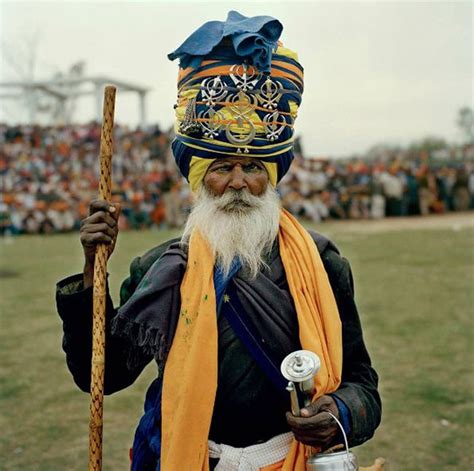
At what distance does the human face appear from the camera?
249 cm

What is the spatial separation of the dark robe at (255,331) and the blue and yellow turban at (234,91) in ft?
1.22

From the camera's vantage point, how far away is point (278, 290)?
7.85 feet

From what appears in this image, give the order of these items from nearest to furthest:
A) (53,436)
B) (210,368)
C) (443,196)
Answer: (210,368), (53,436), (443,196)

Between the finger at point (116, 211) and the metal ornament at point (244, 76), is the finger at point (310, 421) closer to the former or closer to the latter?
the finger at point (116, 211)

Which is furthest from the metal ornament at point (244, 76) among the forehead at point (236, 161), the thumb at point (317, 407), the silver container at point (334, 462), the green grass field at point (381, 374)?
the green grass field at point (381, 374)

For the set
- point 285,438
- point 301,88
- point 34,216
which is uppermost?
point 301,88

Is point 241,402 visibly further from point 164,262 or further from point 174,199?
point 174,199

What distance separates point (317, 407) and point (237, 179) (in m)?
0.79

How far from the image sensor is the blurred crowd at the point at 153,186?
21.3 m

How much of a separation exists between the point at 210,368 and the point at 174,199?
19.2m

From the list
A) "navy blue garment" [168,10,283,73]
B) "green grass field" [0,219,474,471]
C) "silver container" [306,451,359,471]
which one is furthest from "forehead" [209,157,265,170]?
"green grass field" [0,219,474,471]

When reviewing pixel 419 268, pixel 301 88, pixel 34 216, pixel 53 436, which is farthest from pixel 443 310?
pixel 34 216

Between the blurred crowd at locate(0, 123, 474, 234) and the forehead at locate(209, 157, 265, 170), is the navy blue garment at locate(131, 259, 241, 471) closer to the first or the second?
the forehead at locate(209, 157, 265, 170)

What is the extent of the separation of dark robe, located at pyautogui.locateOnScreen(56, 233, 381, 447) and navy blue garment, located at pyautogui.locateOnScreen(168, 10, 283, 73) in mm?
645
